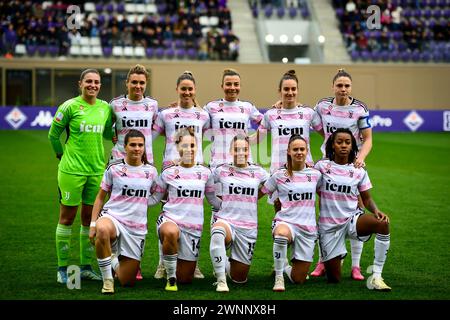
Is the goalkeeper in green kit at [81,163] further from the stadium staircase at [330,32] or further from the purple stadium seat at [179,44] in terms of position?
the stadium staircase at [330,32]

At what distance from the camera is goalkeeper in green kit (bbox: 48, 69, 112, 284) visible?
7.77 metres

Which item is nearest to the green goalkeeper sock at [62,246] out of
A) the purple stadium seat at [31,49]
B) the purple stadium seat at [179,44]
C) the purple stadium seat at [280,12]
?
the purple stadium seat at [31,49]

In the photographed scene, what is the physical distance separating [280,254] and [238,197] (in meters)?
0.69

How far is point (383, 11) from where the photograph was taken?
35594 mm

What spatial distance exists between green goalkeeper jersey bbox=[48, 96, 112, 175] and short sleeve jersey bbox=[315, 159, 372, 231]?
86.0 inches

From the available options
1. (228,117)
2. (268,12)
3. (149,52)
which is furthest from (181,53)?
(228,117)

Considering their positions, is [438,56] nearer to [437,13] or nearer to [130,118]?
[437,13]

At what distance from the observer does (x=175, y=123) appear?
27.5 ft

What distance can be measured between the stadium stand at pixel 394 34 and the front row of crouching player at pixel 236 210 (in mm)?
27000

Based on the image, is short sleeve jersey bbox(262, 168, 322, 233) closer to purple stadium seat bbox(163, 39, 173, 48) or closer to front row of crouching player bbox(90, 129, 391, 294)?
front row of crouching player bbox(90, 129, 391, 294)

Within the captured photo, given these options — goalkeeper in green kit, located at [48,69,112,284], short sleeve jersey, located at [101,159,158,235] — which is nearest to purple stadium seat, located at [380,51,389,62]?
goalkeeper in green kit, located at [48,69,112,284]

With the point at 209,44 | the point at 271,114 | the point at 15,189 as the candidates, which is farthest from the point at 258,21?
the point at 271,114
